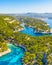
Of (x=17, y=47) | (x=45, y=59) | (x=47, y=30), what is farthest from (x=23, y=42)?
(x=47, y=30)

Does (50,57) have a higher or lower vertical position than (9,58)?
higher

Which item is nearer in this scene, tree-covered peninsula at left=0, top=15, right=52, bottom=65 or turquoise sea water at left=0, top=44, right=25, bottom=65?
tree-covered peninsula at left=0, top=15, right=52, bottom=65

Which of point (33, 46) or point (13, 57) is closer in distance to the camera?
A: point (13, 57)

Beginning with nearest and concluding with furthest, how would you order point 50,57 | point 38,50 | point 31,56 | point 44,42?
1. point 50,57
2. point 31,56
3. point 38,50
4. point 44,42

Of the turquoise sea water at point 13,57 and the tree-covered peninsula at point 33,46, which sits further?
the turquoise sea water at point 13,57

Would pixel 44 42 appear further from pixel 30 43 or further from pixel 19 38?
pixel 19 38

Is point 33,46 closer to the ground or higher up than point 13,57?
higher up

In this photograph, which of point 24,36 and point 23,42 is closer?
point 23,42

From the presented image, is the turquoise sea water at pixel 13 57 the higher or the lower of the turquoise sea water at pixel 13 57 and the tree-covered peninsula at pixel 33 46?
the lower
